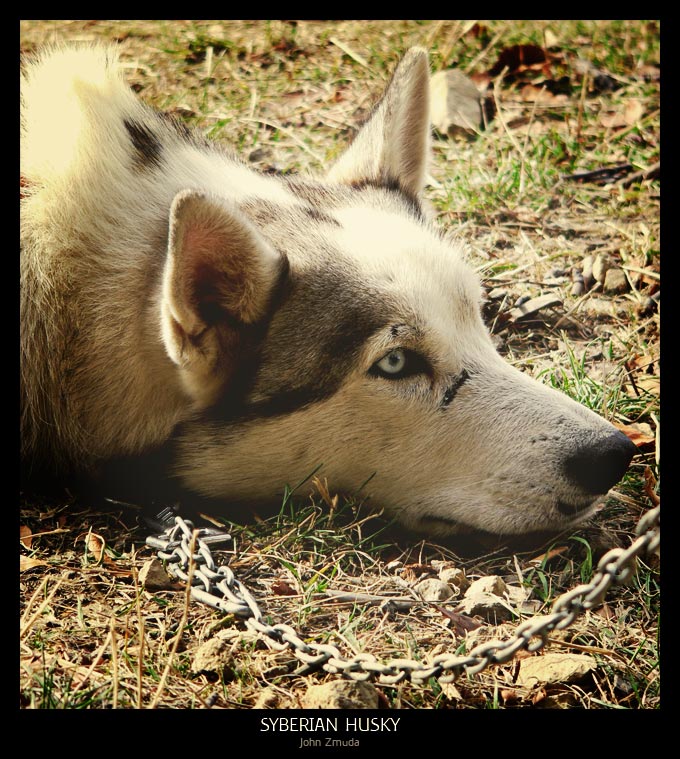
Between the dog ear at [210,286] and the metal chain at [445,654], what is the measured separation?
2.08 ft

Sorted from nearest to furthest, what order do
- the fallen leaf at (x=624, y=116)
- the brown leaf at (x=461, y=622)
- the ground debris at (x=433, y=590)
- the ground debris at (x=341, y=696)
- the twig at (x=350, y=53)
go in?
1. the ground debris at (x=341, y=696)
2. the brown leaf at (x=461, y=622)
3. the ground debris at (x=433, y=590)
4. the twig at (x=350, y=53)
5. the fallen leaf at (x=624, y=116)

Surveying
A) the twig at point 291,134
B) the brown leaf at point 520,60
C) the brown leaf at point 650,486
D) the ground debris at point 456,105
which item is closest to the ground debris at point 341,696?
the brown leaf at point 650,486

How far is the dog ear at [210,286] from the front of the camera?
2.53 meters

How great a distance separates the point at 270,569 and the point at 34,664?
0.78 m

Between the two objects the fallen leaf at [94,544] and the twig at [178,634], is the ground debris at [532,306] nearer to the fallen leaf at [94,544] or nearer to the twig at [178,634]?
the twig at [178,634]

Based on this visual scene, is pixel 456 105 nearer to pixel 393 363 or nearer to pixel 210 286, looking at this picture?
pixel 393 363

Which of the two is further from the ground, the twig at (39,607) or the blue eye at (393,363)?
the blue eye at (393,363)

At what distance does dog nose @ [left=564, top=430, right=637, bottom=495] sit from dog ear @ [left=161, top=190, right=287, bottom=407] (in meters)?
1.18

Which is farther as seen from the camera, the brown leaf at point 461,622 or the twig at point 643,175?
the twig at point 643,175

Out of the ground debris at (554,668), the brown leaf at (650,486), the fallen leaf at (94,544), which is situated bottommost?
the ground debris at (554,668)

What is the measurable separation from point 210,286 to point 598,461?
1.43m

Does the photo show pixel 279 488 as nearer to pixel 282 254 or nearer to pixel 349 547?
pixel 349 547

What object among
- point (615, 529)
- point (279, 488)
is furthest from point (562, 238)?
point (279, 488)

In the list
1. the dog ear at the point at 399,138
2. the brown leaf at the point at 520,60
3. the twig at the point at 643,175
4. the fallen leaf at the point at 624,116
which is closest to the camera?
the dog ear at the point at 399,138
